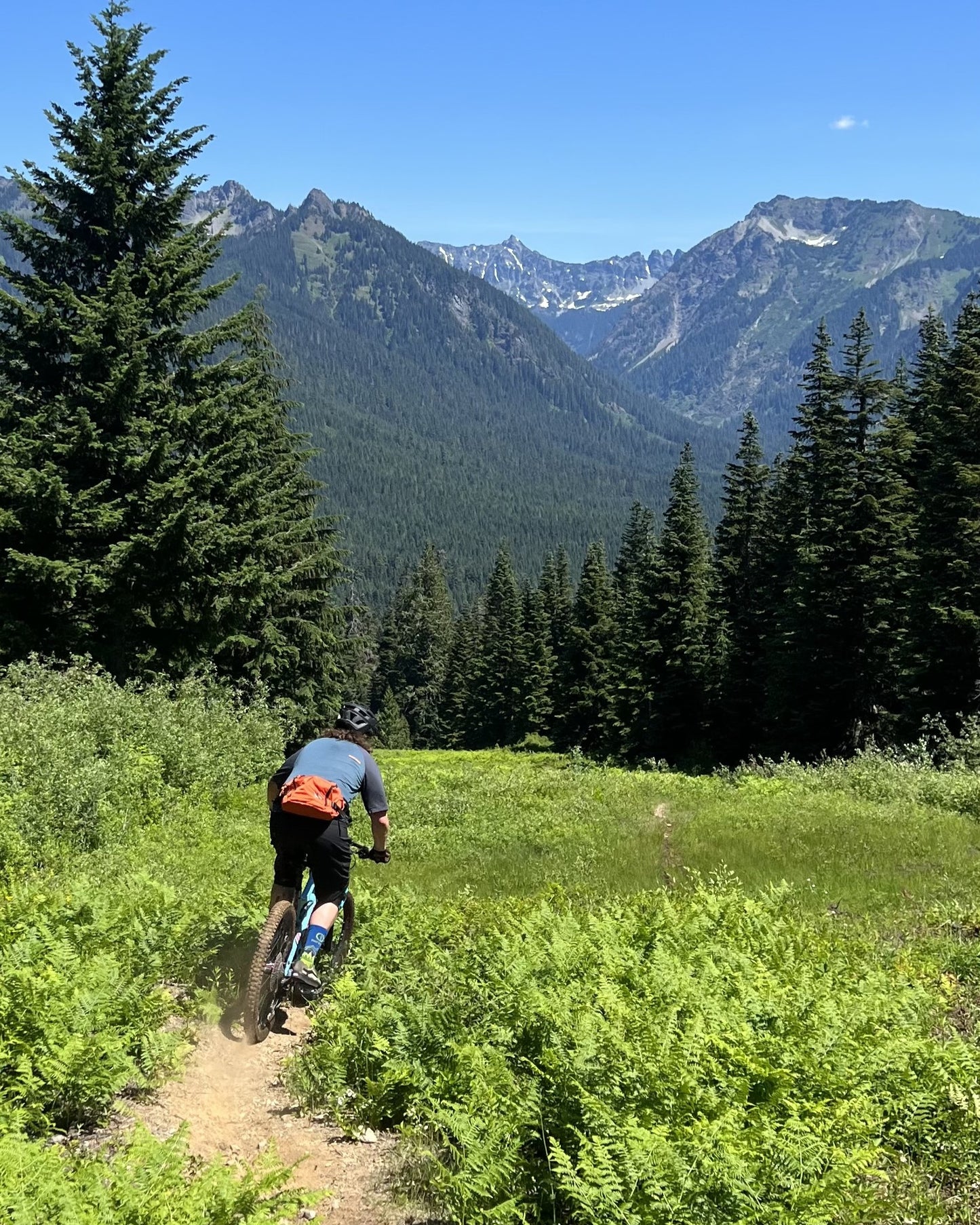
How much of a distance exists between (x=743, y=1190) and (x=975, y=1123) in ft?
5.80

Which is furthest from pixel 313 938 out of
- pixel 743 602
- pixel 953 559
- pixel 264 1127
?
pixel 743 602

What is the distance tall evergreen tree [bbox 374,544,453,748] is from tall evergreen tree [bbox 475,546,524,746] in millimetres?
16732

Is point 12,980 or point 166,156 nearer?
point 12,980

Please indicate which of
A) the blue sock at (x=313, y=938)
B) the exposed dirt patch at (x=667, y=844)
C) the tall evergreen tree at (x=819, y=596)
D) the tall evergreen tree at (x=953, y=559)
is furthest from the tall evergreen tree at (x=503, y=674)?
the blue sock at (x=313, y=938)

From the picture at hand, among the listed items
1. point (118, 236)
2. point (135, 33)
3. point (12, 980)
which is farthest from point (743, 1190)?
point (135, 33)

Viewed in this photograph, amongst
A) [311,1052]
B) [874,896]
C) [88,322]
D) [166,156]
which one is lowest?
[874,896]

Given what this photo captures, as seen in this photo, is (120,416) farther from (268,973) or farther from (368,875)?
(268,973)

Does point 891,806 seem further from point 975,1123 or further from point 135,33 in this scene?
point 135,33

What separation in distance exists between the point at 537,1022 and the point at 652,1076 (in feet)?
3.01

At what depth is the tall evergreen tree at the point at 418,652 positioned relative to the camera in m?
92.8

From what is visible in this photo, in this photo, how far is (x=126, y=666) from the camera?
19469mm

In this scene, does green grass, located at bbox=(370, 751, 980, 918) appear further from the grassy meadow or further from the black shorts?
the black shorts

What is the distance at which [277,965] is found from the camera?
5.93m

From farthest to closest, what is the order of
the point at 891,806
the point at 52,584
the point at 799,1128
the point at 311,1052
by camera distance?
the point at 52,584, the point at 891,806, the point at 311,1052, the point at 799,1128
